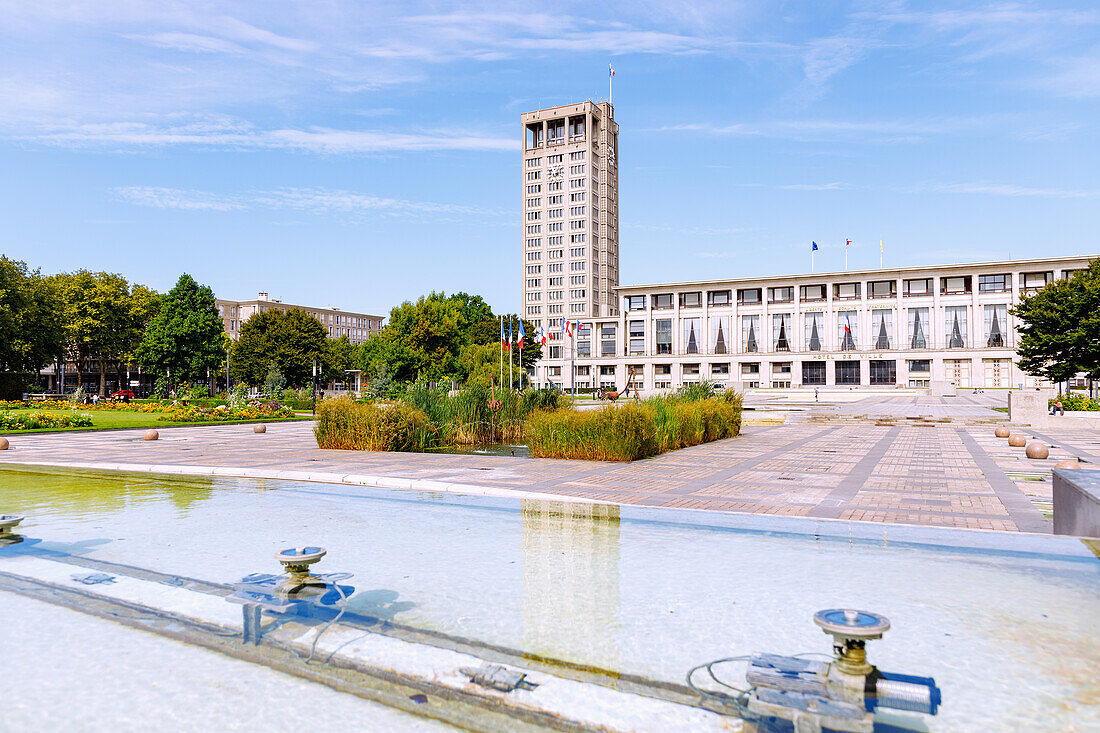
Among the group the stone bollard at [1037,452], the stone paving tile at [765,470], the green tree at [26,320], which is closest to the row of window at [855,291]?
the green tree at [26,320]

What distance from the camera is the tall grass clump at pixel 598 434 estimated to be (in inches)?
566

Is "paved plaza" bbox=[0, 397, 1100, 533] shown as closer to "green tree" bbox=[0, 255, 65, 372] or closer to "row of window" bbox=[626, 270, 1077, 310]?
"green tree" bbox=[0, 255, 65, 372]

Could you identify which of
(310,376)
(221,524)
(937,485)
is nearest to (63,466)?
(221,524)

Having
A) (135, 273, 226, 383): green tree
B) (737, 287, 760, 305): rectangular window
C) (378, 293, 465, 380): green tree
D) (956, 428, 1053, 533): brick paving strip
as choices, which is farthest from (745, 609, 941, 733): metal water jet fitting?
(737, 287, 760, 305): rectangular window

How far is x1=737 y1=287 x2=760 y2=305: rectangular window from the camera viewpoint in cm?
10244

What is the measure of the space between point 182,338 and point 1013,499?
71796 millimetres

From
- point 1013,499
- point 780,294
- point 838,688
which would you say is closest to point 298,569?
point 838,688

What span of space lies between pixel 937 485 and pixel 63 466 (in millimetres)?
15970

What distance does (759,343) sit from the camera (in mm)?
101375

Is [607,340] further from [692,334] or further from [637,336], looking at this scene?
[692,334]

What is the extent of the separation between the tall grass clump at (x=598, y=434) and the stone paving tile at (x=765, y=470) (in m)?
0.57

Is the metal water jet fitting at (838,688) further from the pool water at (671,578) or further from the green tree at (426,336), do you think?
the green tree at (426,336)

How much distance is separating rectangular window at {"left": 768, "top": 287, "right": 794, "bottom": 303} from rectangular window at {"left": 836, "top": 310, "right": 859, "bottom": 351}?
24.4 ft

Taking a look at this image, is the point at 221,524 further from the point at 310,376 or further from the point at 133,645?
the point at 310,376
